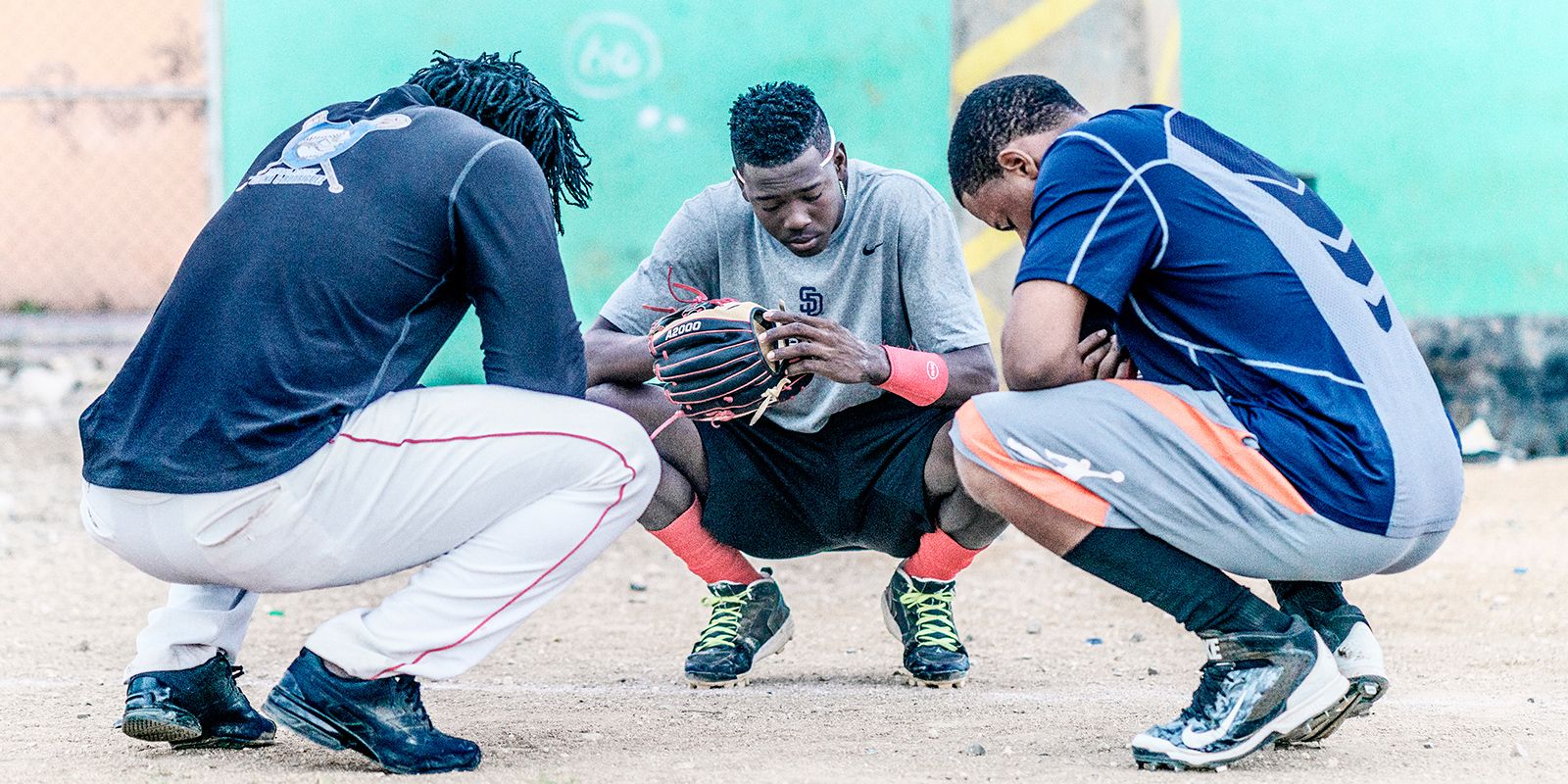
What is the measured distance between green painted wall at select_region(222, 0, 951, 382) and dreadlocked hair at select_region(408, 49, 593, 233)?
5.32m

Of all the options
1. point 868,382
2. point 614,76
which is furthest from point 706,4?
point 868,382

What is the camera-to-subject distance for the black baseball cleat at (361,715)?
3158 mm

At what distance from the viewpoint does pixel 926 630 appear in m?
4.28

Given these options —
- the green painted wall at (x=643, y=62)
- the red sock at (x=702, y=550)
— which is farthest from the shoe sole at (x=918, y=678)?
the green painted wall at (x=643, y=62)

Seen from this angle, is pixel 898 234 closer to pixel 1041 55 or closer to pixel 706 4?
pixel 1041 55

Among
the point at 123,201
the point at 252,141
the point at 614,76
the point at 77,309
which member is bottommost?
the point at 77,309

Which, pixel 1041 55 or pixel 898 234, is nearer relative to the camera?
pixel 898 234

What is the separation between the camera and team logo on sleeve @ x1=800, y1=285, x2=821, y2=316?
438cm

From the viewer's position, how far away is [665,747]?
3.50m

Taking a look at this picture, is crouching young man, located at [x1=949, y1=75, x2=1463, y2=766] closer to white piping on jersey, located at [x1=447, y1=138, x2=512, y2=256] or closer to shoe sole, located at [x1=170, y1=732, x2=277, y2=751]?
white piping on jersey, located at [x1=447, y1=138, x2=512, y2=256]

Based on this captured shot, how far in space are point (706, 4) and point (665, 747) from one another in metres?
6.09

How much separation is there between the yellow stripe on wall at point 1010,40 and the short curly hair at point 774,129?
94.1 inches

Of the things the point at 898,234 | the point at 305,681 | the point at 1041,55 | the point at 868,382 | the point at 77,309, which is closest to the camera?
the point at 305,681

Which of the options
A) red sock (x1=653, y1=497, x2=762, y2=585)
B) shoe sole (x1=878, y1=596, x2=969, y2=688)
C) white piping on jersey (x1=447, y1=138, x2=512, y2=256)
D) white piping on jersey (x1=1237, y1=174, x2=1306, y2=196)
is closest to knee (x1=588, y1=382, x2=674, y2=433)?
red sock (x1=653, y1=497, x2=762, y2=585)
